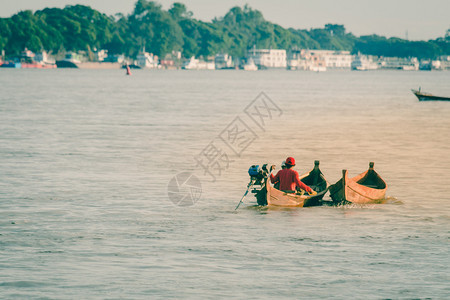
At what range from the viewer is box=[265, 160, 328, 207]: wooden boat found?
25.9 metres

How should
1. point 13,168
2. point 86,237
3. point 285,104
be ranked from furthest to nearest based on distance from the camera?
point 285,104 → point 13,168 → point 86,237

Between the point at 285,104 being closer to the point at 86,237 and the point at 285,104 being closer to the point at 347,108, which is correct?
the point at 347,108

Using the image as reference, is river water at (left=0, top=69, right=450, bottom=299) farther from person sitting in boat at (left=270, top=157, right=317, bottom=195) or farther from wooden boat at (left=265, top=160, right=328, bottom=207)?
person sitting in boat at (left=270, top=157, right=317, bottom=195)

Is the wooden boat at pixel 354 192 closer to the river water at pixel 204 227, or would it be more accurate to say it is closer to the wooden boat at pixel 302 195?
the river water at pixel 204 227

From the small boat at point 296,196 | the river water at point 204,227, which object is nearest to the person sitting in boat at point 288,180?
the small boat at point 296,196

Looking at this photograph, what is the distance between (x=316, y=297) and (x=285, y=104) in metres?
86.8

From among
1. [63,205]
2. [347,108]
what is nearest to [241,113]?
[347,108]

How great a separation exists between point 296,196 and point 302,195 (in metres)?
0.36

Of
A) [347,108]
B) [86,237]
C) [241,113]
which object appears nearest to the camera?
[86,237]

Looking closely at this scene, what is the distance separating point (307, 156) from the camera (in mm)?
44250

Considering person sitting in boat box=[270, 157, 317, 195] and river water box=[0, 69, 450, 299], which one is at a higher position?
person sitting in boat box=[270, 157, 317, 195]

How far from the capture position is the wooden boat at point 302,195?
84.9 ft

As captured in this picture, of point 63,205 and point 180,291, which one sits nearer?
point 180,291

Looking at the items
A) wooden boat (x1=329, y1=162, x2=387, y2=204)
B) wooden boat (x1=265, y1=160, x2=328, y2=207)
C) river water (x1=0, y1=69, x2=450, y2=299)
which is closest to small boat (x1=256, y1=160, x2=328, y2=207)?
wooden boat (x1=265, y1=160, x2=328, y2=207)
